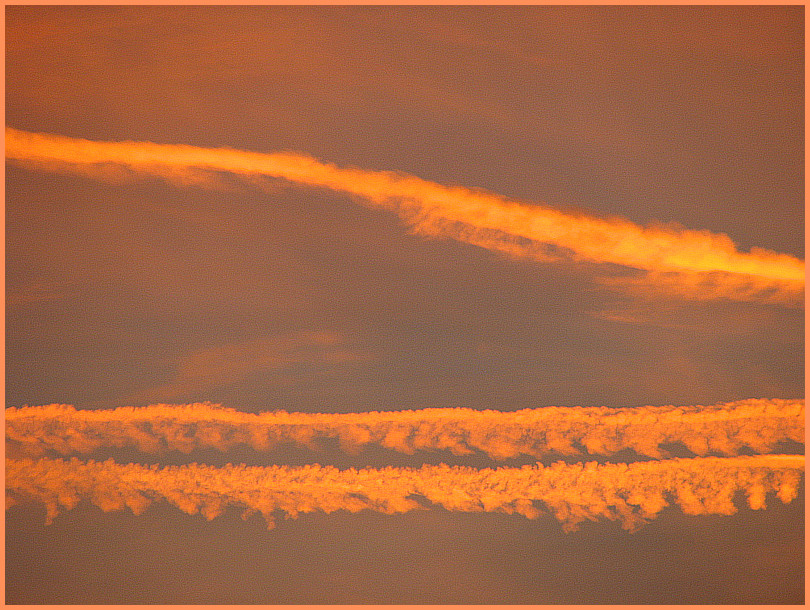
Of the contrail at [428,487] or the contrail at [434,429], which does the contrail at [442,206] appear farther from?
the contrail at [428,487]

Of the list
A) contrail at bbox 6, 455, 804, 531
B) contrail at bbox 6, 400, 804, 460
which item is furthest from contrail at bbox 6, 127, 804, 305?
contrail at bbox 6, 455, 804, 531

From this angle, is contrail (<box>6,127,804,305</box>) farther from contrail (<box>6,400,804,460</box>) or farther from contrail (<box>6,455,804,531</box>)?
contrail (<box>6,455,804,531</box>)

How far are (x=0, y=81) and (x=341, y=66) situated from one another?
111 cm

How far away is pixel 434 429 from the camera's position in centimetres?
227

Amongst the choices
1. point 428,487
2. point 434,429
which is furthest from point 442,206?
point 428,487

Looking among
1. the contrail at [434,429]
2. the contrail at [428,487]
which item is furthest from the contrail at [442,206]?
the contrail at [428,487]

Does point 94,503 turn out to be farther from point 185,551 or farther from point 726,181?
point 726,181

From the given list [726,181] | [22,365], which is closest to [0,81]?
[22,365]

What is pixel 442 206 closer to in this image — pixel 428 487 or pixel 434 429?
pixel 434 429

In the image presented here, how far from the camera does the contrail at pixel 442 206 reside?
2.28 m

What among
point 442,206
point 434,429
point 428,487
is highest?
point 442,206

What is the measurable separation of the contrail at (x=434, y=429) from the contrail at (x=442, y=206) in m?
0.41

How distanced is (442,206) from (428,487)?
89 centimetres

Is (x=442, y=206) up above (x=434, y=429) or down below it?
above
